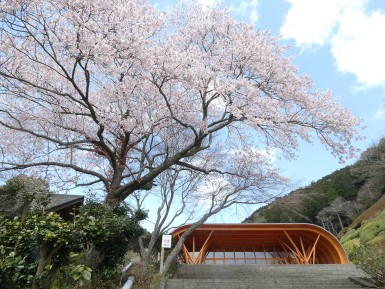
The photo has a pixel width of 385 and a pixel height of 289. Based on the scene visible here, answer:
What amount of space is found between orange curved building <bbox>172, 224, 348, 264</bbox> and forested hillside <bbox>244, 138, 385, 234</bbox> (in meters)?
11.6

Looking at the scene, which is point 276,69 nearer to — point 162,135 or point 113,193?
point 162,135

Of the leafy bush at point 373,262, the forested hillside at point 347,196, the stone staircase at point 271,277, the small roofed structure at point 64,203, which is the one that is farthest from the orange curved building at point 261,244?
the forested hillside at point 347,196

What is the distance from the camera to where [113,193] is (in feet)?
28.0

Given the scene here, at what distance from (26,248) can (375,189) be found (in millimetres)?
35764

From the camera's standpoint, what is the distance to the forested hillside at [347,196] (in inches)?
1231

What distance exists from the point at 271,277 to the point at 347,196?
2988 centimetres

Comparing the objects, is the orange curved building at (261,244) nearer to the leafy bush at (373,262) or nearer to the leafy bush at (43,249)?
the leafy bush at (373,262)

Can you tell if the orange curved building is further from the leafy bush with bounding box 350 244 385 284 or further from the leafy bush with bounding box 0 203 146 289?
the leafy bush with bounding box 0 203 146 289

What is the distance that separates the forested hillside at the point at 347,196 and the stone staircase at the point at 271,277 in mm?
17844

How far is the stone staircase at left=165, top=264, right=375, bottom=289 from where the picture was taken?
8598 millimetres

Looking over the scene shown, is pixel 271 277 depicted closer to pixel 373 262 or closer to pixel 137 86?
pixel 373 262

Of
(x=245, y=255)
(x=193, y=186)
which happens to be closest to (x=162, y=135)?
(x=193, y=186)

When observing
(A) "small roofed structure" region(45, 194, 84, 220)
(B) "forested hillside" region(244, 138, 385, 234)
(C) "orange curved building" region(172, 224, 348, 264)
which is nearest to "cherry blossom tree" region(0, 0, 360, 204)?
(A) "small roofed structure" region(45, 194, 84, 220)

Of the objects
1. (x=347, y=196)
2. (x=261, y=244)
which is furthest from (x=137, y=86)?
(x=347, y=196)
